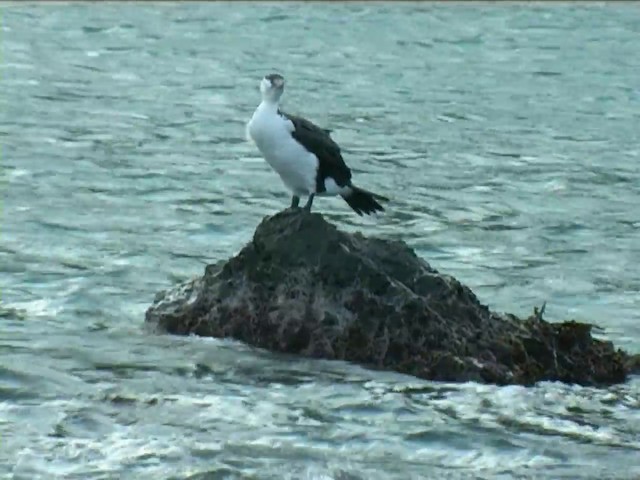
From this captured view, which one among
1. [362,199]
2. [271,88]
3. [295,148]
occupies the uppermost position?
[271,88]

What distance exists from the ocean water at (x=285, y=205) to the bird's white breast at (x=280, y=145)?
146 centimetres

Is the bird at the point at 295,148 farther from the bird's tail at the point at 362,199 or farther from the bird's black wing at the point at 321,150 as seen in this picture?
the bird's tail at the point at 362,199

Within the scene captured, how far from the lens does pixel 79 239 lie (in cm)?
1833

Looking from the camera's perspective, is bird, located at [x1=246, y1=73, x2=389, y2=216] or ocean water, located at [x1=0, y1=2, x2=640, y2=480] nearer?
ocean water, located at [x1=0, y1=2, x2=640, y2=480]

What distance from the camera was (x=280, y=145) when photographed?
12844mm

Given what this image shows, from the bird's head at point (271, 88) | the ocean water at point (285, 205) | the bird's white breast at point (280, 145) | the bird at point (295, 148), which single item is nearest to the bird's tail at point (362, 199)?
the bird at point (295, 148)

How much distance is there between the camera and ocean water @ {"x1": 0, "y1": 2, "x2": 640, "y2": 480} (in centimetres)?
1084

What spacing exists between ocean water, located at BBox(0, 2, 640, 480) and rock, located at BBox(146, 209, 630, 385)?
0.20 m

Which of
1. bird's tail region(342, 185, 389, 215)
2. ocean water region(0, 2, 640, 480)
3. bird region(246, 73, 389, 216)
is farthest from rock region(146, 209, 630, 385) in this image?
bird's tail region(342, 185, 389, 215)

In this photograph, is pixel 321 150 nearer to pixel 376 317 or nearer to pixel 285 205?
pixel 376 317

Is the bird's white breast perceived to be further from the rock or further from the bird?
the rock

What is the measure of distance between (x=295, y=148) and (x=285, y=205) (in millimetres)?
8343

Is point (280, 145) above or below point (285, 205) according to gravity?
above

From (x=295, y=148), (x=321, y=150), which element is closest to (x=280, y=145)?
(x=295, y=148)
